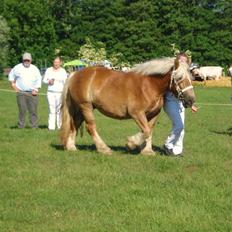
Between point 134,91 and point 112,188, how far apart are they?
3040 millimetres

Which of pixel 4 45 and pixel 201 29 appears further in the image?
pixel 201 29

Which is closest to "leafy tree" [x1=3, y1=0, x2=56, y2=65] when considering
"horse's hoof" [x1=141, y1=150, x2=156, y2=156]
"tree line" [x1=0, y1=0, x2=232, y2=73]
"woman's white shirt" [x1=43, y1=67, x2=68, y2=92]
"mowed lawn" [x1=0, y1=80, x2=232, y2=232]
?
"tree line" [x1=0, y1=0, x2=232, y2=73]

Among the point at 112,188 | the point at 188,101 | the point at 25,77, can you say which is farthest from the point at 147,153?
the point at 25,77

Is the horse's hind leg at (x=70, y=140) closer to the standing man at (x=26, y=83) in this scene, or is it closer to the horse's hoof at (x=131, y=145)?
the horse's hoof at (x=131, y=145)

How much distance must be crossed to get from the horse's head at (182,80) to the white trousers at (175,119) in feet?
1.48

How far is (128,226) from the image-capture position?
6297 mm

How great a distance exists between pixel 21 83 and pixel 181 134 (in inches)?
242

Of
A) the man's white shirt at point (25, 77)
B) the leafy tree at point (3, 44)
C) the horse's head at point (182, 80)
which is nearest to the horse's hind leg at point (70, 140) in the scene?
the horse's head at point (182, 80)

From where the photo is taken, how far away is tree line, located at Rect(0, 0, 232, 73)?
272 ft

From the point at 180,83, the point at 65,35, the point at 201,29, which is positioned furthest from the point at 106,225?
the point at 65,35

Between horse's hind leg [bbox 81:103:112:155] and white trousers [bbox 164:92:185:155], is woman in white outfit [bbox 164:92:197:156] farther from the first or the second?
horse's hind leg [bbox 81:103:112:155]

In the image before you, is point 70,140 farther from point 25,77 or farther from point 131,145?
point 25,77

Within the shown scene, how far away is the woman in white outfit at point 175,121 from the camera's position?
11.1 metres

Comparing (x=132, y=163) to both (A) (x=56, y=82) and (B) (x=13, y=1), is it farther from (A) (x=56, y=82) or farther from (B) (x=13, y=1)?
(B) (x=13, y=1)
